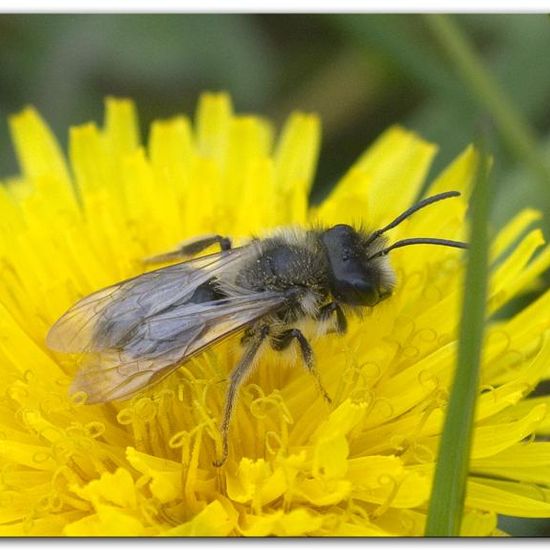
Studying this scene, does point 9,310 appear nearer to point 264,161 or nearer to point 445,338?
point 264,161

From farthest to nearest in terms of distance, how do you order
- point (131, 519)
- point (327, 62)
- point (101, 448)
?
point (327, 62)
point (101, 448)
point (131, 519)

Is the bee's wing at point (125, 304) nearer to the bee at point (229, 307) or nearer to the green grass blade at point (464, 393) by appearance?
the bee at point (229, 307)

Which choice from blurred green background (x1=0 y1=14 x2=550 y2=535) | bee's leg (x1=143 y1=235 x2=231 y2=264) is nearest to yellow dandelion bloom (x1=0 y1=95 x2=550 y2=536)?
bee's leg (x1=143 y1=235 x2=231 y2=264)

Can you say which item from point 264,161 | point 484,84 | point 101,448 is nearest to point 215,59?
point 264,161

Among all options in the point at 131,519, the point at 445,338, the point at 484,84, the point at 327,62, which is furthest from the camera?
the point at 327,62

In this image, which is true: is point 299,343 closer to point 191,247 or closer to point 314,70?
point 191,247

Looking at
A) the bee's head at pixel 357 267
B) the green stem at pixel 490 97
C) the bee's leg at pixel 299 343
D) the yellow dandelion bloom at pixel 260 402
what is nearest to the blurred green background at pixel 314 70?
the green stem at pixel 490 97
